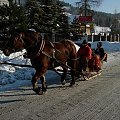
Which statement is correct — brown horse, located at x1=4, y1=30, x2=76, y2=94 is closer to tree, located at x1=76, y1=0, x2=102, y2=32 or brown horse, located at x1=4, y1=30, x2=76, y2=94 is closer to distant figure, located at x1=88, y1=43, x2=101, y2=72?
distant figure, located at x1=88, y1=43, x2=101, y2=72

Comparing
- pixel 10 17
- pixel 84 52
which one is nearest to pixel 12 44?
pixel 84 52

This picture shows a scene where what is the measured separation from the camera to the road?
25.1ft

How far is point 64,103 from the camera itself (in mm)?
8945

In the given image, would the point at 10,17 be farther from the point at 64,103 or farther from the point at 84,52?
the point at 64,103

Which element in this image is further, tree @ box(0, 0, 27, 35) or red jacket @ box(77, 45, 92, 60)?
tree @ box(0, 0, 27, 35)

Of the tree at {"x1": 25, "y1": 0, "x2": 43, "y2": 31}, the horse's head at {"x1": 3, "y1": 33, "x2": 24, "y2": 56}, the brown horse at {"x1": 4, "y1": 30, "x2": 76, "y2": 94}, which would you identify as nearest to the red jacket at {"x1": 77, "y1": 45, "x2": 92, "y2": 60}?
the brown horse at {"x1": 4, "y1": 30, "x2": 76, "y2": 94}

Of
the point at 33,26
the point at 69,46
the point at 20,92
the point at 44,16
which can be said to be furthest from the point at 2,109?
the point at 44,16

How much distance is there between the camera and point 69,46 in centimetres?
1195

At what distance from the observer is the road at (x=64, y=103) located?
7641 millimetres

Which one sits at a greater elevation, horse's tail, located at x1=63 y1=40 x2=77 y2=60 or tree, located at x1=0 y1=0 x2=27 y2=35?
tree, located at x1=0 y1=0 x2=27 y2=35

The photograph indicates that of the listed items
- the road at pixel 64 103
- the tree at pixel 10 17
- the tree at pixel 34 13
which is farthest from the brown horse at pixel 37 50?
the tree at pixel 34 13

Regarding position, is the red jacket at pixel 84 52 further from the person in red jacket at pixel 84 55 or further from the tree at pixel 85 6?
the tree at pixel 85 6

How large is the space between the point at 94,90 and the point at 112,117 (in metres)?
3.45

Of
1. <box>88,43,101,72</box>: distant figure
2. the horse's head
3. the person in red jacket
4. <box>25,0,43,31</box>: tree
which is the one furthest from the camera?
<box>25,0,43,31</box>: tree
